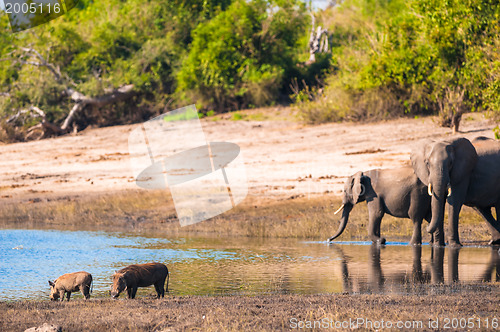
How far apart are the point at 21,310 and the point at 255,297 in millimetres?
2560

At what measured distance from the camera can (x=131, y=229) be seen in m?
16.7

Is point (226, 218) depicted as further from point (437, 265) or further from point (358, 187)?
point (437, 265)

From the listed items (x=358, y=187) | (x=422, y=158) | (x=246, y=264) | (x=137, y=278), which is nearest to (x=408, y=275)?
(x=246, y=264)

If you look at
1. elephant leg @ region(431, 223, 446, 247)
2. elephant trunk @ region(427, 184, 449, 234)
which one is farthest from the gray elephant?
elephant trunk @ region(427, 184, 449, 234)

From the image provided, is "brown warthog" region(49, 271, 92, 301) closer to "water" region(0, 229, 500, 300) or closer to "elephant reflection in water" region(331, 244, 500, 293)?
"water" region(0, 229, 500, 300)

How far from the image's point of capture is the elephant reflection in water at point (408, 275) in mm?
9484

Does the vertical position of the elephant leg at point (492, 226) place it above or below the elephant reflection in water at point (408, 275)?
below

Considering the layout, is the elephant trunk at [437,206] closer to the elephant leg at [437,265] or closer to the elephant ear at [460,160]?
the elephant ear at [460,160]

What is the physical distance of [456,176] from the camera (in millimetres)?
13336

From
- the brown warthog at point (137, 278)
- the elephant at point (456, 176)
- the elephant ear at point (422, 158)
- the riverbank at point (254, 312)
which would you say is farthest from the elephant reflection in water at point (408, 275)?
the brown warthog at point (137, 278)

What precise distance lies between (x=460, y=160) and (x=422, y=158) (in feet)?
2.17

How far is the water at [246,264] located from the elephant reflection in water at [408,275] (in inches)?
0.5

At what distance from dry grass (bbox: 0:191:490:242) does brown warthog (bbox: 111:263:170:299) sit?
662cm

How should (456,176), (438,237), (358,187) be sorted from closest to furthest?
1. (456,176)
2. (438,237)
3. (358,187)
